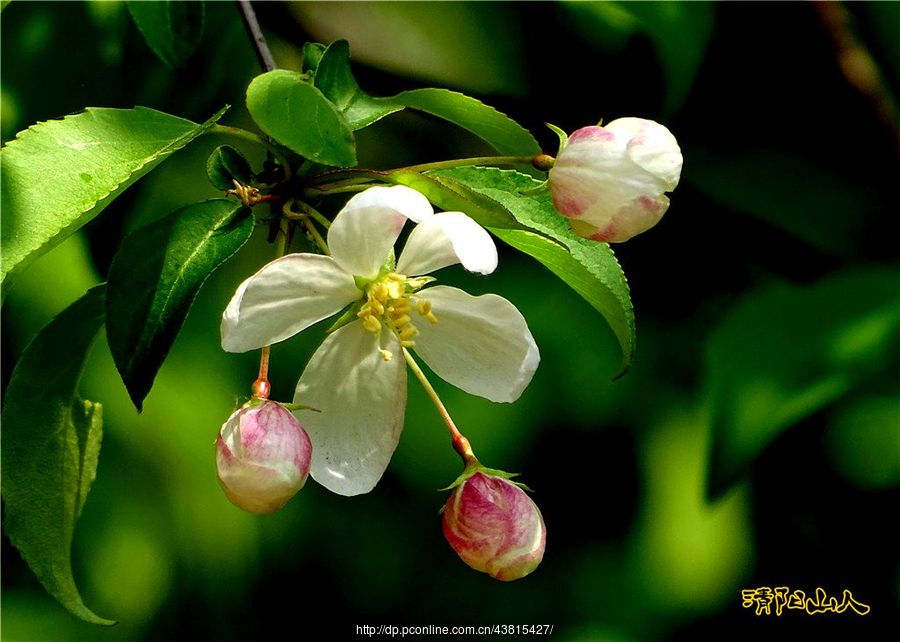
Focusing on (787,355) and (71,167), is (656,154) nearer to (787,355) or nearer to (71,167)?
(71,167)

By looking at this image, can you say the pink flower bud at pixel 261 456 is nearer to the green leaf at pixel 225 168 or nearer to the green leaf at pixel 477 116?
the green leaf at pixel 225 168

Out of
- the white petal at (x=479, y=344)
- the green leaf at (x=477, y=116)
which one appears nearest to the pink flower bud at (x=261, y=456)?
the white petal at (x=479, y=344)

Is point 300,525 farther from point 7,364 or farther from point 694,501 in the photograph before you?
point 694,501

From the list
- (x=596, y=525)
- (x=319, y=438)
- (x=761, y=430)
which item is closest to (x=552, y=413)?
(x=596, y=525)

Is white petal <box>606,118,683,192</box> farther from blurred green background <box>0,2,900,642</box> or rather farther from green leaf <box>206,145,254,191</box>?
blurred green background <box>0,2,900,642</box>

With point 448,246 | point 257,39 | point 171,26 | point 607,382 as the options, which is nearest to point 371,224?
point 448,246

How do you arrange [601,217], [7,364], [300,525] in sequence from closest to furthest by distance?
1. [601,217]
2. [7,364]
3. [300,525]
